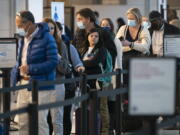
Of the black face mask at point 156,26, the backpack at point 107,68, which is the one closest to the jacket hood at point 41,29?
the backpack at point 107,68

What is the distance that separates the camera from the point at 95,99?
8.04 meters

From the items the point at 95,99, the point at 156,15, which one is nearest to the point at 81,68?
the point at 95,99

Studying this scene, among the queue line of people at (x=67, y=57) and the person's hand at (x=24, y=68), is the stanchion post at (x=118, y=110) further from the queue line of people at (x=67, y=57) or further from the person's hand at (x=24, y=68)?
the person's hand at (x=24, y=68)

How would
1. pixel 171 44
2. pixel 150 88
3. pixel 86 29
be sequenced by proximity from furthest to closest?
pixel 171 44, pixel 86 29, pixel 150 88

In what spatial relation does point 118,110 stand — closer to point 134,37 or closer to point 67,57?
point 67,57

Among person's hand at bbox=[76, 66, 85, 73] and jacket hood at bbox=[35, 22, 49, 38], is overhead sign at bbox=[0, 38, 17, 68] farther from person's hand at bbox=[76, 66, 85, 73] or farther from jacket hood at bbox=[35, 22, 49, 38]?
jacket hood at bbox=[35, 22, 49, 38]

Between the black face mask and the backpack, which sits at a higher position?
the black face mask

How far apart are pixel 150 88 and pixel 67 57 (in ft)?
17.3

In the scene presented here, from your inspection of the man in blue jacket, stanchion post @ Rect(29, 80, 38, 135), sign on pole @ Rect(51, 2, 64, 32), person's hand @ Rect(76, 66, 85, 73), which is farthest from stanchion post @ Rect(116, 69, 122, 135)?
sign on pole @ Rect(51, 2, 64, 32)

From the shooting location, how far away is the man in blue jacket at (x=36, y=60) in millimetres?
9094

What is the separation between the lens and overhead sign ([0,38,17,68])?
12312 mm

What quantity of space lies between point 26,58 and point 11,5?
1144cm

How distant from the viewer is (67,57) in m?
10.4

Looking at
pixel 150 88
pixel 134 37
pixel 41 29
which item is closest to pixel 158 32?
pixel 134 37
